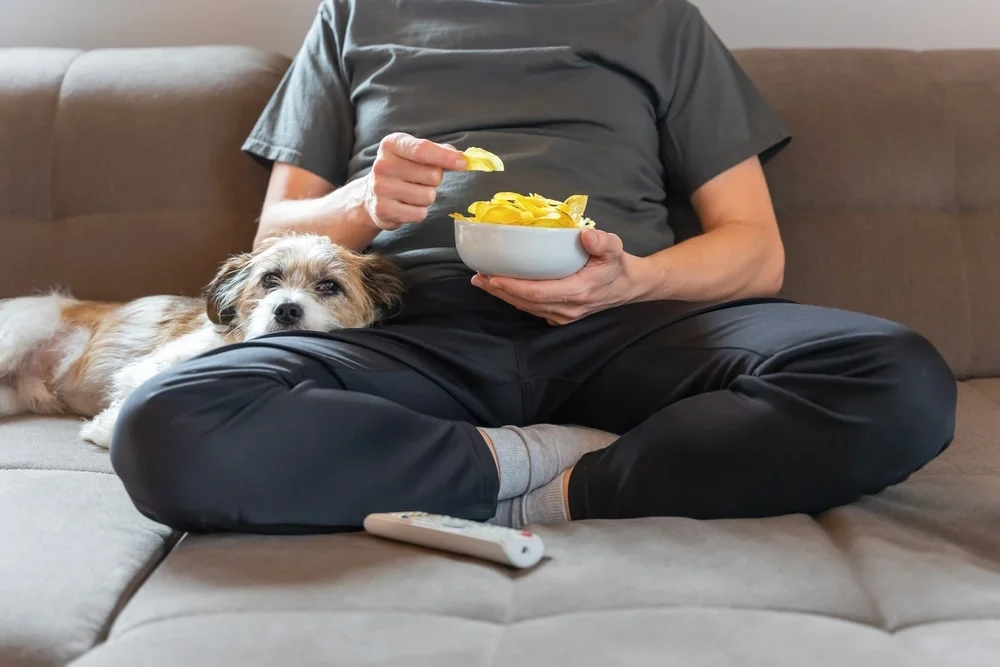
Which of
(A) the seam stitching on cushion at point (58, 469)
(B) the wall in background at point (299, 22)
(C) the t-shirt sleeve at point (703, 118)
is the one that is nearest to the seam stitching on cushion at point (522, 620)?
(A) the seam stitching on cushion at point (58, 469)

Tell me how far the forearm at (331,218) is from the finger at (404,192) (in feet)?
0.39

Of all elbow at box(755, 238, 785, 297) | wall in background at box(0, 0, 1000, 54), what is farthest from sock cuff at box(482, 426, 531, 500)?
wall in background at box(0, 0, 1000, 54)

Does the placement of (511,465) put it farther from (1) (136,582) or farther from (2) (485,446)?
(1) (136,582)

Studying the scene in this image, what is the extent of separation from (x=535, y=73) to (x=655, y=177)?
0.92ft

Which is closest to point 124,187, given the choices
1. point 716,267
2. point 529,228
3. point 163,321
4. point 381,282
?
point 163,321

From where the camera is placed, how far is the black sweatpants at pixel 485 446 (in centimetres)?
117

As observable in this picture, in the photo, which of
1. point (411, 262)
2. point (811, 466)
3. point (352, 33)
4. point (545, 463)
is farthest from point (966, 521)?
point (352, 33)

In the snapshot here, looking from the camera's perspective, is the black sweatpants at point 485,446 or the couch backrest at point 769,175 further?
the couch backrest at point 769,175

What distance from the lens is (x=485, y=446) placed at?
4.24 feet

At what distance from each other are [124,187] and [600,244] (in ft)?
3.68

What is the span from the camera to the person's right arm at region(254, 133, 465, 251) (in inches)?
55.8

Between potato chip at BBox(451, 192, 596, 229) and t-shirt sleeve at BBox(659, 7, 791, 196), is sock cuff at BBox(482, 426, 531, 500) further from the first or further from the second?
t-shirt sleeve at BBox(659, 7, 791, 196)

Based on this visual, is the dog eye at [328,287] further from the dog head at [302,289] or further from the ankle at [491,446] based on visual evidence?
the ankle at [491,446]

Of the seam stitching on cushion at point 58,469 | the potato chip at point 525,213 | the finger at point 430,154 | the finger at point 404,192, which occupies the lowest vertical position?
the seam stitching on cushion at point 58,469
